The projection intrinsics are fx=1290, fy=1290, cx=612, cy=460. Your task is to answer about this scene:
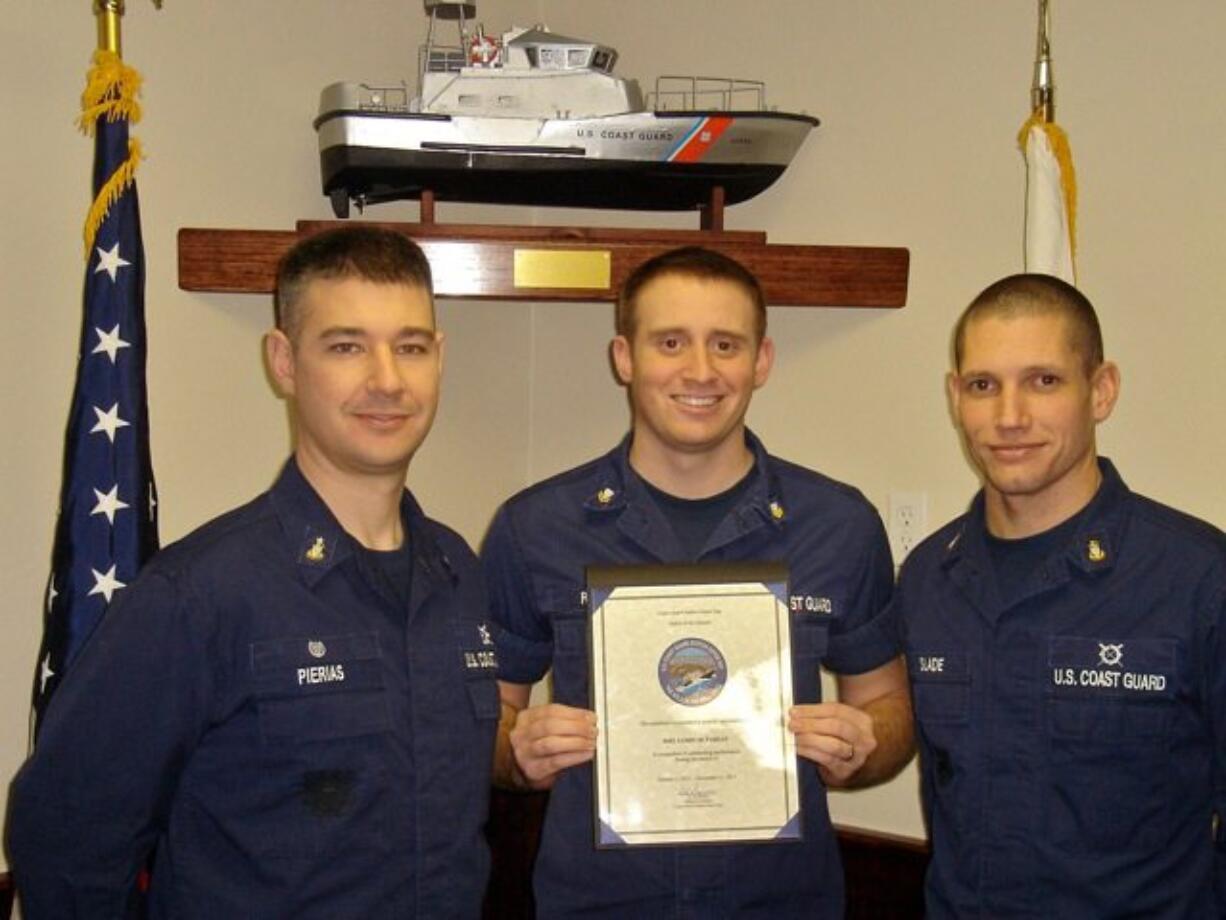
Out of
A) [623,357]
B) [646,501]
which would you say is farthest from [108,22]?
[646,501]

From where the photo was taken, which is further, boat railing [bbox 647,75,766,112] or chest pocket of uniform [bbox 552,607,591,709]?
boat railing [bbox 647,75,766,112]

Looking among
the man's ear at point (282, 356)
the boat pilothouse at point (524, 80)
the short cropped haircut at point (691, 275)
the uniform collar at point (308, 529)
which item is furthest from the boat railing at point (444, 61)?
the uniform collar at point (308, 529)

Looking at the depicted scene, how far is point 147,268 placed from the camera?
2.95 meters

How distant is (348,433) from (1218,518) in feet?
6.97

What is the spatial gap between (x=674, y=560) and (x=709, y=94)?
170 cm

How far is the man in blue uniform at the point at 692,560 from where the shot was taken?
2.21 m

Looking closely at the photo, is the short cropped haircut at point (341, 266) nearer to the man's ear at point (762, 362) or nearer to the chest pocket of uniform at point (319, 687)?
the chest pocket of uniform at point (319, 687)

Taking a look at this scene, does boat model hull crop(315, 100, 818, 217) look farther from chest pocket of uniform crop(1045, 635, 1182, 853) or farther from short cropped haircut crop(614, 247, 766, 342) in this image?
chest pocket of uniform crop(1045, 635, 1182, 853)

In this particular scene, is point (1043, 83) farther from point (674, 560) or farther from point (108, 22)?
point (108, 22)

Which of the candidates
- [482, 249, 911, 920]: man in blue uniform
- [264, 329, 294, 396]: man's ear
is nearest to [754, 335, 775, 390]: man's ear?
[482, 249, 911, 920]: man in blue uniform

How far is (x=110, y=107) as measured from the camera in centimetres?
264

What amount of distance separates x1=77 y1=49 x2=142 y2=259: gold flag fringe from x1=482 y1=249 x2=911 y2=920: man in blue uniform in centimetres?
107

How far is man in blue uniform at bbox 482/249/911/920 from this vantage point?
7.24ft

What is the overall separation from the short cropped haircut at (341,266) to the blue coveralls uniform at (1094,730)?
1.12 metres
